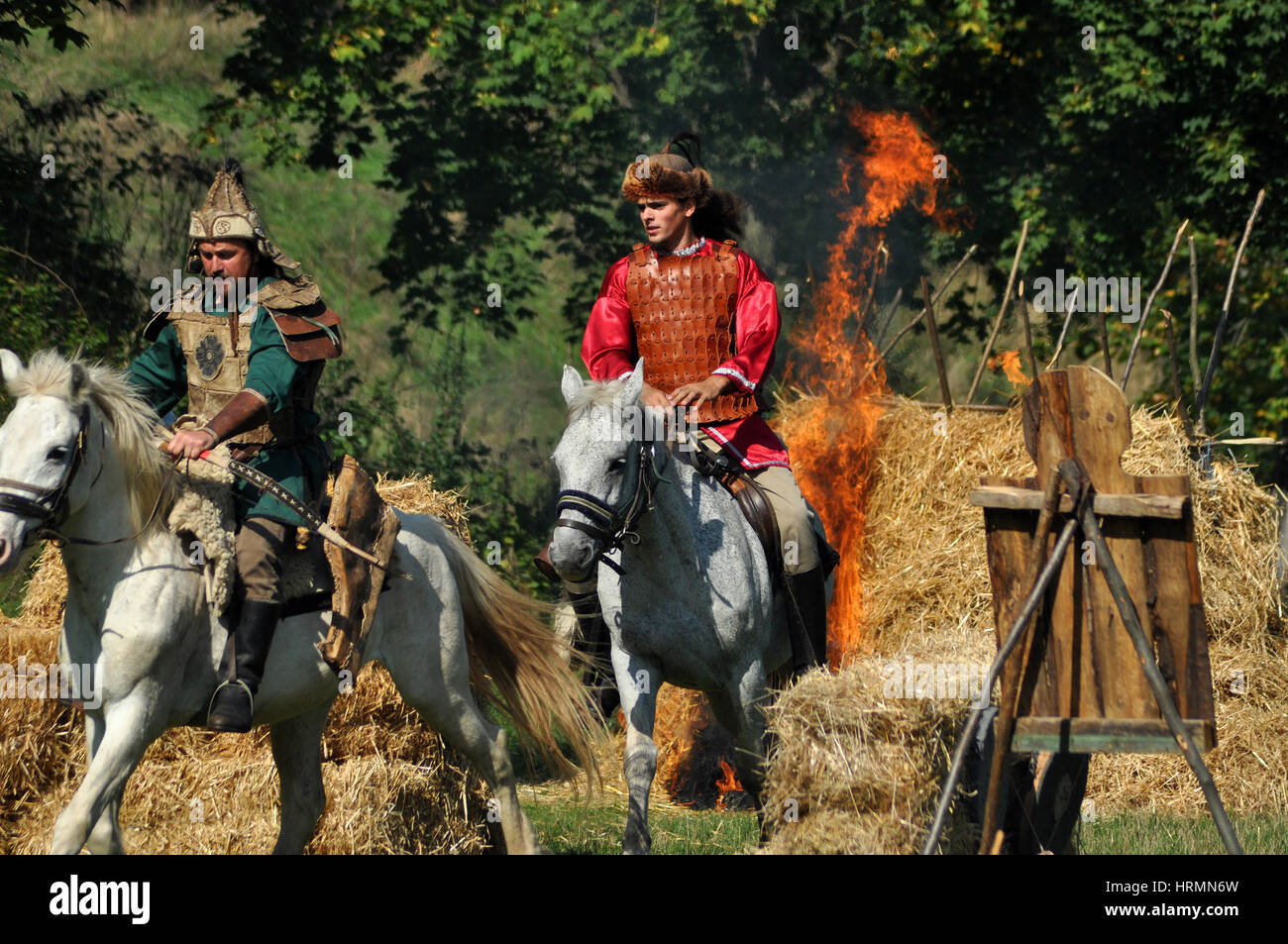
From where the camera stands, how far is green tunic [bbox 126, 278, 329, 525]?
20.8 ft

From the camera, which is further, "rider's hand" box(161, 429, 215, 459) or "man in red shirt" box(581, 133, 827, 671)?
"man in red shirt" box(581, 133, 827, 671)

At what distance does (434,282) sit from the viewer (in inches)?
603

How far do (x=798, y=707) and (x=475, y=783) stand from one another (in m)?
3.09

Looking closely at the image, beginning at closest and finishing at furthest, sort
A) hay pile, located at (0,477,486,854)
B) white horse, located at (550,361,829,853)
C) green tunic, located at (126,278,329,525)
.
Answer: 1. white horse, located at (550,361,829,853)
2. green tunic, located at (126,278,329,525)
3. hay pile, located at (0,477,486,854)

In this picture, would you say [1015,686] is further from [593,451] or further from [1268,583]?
[1268,583]

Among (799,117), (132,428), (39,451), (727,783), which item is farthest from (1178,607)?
(799,117)

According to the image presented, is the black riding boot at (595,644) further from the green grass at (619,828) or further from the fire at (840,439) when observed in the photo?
the fire at (840,439)

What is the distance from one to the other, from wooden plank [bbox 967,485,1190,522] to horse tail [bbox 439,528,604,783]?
2.71 meters

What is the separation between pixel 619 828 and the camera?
29.2 feet

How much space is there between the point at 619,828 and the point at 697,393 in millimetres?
3296

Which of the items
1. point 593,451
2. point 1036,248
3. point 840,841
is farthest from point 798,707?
point 1036,248

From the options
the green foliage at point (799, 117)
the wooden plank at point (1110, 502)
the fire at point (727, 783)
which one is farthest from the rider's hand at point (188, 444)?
the green foliage at point (799, 117)

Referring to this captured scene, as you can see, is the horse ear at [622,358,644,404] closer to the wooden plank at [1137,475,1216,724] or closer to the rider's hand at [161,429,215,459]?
the rider's hand at [161,429,215,459]

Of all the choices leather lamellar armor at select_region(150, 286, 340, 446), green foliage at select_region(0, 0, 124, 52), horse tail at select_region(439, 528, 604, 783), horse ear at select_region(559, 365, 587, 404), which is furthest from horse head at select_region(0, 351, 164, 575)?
green foliage at select_region(0, 0, 124, 52)
